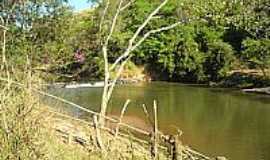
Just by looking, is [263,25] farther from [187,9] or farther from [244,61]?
[244,61]

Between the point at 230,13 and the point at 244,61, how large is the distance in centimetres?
3893

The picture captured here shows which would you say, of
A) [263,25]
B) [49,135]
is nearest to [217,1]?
[263,25]

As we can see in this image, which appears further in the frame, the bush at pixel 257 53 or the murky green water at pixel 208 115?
the bush at pixel 257 53

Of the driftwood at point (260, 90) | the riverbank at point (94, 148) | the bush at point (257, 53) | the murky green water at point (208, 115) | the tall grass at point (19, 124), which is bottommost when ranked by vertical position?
the murky green water at point (208, 115)

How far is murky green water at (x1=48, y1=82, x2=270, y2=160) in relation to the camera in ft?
73.0

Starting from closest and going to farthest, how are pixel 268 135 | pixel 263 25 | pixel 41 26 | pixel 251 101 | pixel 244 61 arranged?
1. pixel 41 26
2. pixel 263 25
3. pixel 268 135
4. pixel 251 101
5. pixel 244 61

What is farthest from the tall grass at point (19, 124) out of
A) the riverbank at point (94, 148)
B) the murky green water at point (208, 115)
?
the murky green water at point (208, 115)

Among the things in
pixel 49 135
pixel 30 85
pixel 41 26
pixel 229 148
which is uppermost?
pixel 41 26

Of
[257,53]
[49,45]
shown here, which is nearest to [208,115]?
[49,45]

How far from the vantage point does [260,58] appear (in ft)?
162

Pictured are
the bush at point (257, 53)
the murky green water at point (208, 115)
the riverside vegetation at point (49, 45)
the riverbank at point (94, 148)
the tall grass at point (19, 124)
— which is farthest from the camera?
the bush at point (257, 53)

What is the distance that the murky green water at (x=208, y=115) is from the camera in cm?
2225

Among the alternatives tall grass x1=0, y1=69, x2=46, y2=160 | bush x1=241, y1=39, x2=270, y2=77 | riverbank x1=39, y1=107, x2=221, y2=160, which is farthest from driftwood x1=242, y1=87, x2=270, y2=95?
tall grass x1=0, y1=69, x2=46, y2=160

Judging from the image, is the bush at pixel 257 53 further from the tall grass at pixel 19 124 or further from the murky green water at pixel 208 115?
the tall grass at pixel 19 124
